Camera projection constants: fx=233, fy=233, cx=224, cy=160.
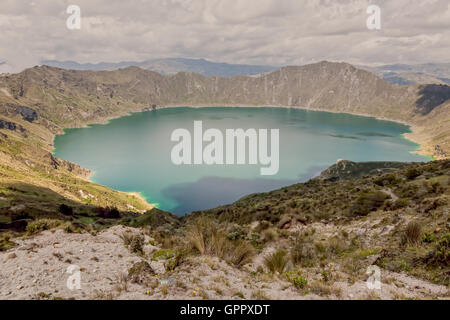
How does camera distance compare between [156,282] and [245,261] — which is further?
[245,261]

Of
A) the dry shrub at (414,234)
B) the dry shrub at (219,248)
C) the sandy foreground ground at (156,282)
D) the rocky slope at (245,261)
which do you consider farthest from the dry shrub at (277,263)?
the dry shrub at (414,234)

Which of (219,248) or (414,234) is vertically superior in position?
(414,234)

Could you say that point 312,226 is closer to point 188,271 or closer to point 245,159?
point 188,271

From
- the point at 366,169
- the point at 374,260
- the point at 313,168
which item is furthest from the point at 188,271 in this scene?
the point at 313,168

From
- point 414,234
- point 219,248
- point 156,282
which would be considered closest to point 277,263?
point 219,248

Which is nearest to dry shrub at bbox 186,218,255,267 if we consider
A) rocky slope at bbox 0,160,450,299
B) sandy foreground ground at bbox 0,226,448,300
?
rocky slope at bbox 0,160,450,299

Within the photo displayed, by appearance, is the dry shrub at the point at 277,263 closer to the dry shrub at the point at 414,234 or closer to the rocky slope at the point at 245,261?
the rocky slope at the point at 245,261

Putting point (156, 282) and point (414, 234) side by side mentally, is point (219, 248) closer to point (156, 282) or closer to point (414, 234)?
point (156, 282)

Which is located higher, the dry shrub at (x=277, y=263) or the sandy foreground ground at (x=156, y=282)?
the sandy foreground ground at (x=156, y=282)
